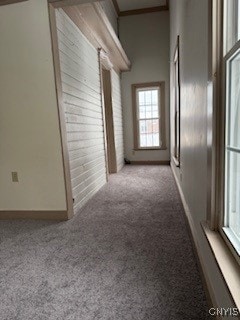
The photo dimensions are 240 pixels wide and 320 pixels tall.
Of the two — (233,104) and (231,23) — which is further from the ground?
(231,23)

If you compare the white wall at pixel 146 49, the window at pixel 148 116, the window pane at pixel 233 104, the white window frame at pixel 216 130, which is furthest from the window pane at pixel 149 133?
the window pane at pixel 233 104

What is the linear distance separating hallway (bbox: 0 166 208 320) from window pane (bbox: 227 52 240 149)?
0.81 m

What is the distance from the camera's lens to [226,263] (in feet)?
2.68

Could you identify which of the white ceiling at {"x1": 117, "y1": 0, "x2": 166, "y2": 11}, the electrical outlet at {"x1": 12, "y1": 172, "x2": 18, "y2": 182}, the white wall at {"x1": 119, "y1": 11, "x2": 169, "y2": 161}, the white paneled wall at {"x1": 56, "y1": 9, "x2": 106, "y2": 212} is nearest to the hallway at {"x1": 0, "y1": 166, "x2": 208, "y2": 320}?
the electrical outlet at {"x1": 12, "y1": 172, "x2": 18, "y2": 182}

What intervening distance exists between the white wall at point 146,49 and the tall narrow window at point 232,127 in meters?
4.52

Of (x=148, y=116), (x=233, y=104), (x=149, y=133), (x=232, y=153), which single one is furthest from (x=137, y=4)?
(x=232, y=153)

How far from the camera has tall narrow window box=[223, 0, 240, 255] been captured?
892mm

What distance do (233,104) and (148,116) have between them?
4.75 meters

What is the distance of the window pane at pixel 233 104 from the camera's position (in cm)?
89

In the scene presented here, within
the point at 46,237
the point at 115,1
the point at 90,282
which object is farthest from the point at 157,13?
the point at 90,282

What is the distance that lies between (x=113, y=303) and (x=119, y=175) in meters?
3.27

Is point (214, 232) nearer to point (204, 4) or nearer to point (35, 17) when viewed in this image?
point (204, 4)

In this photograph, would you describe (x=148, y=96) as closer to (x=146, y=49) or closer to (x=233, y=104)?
(x=146, y=49)

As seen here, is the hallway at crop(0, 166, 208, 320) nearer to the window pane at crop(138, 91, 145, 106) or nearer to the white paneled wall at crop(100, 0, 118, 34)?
the window pane at crop(138, 91, 145, 106)
